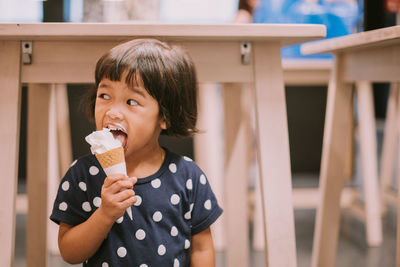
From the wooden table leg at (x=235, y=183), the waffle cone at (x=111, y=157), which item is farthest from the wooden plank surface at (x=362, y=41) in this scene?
Result: the waffle cone at (x=111, y=157)

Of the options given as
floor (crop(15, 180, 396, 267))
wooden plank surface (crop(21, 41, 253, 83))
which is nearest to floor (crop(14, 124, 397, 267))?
floor (crop(15, 180, 396, 267))

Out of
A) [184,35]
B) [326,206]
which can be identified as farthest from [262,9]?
[184,35]

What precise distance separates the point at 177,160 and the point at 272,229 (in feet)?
0.86

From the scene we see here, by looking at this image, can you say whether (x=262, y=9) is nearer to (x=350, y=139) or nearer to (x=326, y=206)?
(x=350, y=139)

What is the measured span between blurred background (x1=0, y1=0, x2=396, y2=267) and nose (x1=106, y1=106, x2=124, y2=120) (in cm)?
92

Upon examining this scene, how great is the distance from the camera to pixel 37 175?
1295 mm

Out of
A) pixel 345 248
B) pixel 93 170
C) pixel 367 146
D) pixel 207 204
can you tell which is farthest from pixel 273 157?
pixel 367 146

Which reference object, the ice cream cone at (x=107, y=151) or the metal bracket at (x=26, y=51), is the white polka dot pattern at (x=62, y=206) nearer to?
the ice cream cone at (x=107, y=151)

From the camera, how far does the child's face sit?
0.84 m

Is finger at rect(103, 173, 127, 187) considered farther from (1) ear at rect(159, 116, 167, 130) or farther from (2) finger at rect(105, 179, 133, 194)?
(1) ear at rect(159, 116, 167, 130)

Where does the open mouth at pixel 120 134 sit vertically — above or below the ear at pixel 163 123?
below

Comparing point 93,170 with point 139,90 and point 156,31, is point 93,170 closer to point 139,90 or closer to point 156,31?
point 139,90

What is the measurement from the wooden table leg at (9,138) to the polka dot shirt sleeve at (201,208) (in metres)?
0.38

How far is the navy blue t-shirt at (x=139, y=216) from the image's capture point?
89cm
